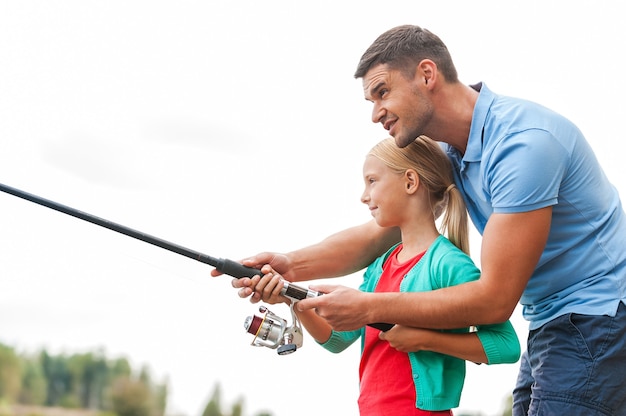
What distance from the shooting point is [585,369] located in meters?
1.90

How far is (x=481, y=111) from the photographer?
212 centimetres

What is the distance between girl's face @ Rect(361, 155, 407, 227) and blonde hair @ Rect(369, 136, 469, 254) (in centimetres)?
2

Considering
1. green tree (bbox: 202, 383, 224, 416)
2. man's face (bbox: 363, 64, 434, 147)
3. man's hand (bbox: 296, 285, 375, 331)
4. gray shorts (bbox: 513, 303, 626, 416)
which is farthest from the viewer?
green tree (bbox: 202, 383, 224, 416)

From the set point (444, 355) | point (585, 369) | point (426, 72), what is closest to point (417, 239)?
point (444, 355)

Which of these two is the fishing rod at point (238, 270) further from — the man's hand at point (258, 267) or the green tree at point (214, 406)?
the green tree at point (214, 406)

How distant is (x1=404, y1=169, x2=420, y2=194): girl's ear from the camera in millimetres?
2244

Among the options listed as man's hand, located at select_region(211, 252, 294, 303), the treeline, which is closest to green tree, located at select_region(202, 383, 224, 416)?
the treeline

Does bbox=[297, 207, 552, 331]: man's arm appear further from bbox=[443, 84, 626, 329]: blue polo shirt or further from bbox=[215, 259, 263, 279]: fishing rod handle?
bbox=[215, 259, 263, 279]: fishing rod handle

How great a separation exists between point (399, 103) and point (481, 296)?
22.7 inches

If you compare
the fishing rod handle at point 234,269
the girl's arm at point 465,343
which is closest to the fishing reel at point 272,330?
the fishing rod handle at point 234,269

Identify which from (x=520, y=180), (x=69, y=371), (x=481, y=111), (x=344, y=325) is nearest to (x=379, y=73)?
(x=481, y=111)

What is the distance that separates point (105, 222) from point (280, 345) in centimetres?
60

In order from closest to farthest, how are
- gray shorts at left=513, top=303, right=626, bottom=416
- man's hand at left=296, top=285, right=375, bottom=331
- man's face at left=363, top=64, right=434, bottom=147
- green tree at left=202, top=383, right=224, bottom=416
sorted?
gray shorts at left=513, top=303, right=626, bottom=416, man's hand at left=296, top=285, right=375, bottom=331, man's face at left=363, top=64, right=434, bottom=147, green tree at left=202, top=383, right=224, bottom=416

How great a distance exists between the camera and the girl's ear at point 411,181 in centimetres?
224
